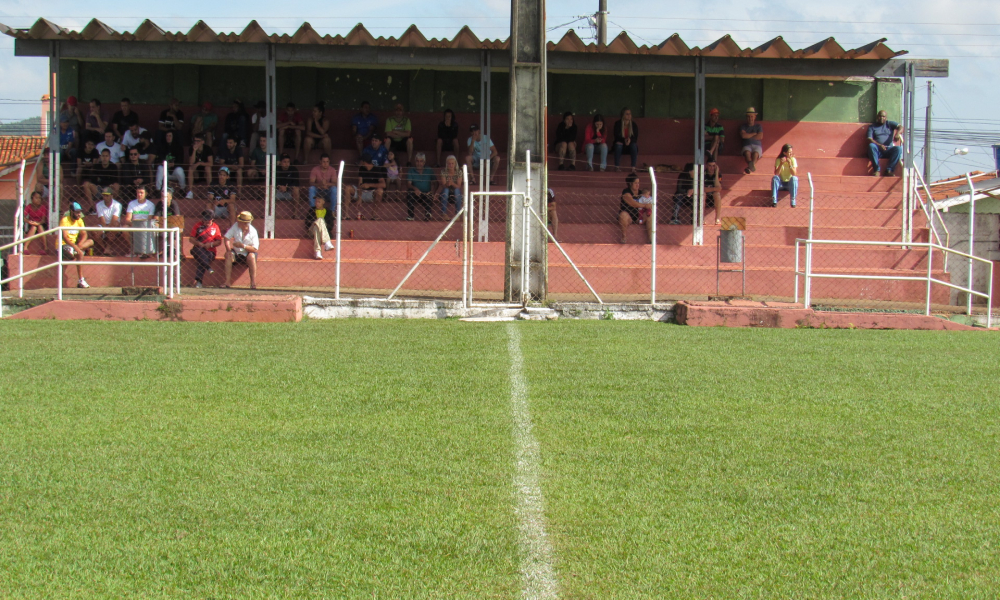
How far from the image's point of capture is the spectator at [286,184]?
16328 millimetres

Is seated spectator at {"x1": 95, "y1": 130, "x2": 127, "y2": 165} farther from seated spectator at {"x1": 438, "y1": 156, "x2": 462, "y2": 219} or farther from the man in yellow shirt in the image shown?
seated spectator at {"x1": 438, "y1": 156, "x2": 462, "y2": 219}

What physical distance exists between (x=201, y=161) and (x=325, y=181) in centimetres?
269

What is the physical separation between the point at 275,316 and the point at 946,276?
11.1 metres

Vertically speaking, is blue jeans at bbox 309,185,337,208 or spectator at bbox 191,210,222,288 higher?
blue jeans at bbox 309,185,337,208

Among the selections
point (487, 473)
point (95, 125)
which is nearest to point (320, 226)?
point (95, 125)

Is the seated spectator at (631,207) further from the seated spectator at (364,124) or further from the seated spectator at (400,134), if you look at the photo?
the seated spectator at (364,124)

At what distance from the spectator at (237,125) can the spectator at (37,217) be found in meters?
3.50

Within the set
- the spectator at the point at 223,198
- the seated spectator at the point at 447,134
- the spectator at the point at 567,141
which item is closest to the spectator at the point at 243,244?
the spectator at the point at 223,198

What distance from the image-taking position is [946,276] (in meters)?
15.5

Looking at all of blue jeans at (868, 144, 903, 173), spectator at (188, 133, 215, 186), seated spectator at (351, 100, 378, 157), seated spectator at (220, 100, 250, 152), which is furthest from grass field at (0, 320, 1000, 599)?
blue jeans at (868, 144, 903, 173)

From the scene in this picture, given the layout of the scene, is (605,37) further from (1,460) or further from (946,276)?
(1,460)

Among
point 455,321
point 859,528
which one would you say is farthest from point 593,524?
point 455,321

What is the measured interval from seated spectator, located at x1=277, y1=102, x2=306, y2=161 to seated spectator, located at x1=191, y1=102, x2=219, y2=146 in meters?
1.34

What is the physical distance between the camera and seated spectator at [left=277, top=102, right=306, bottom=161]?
17984mm
